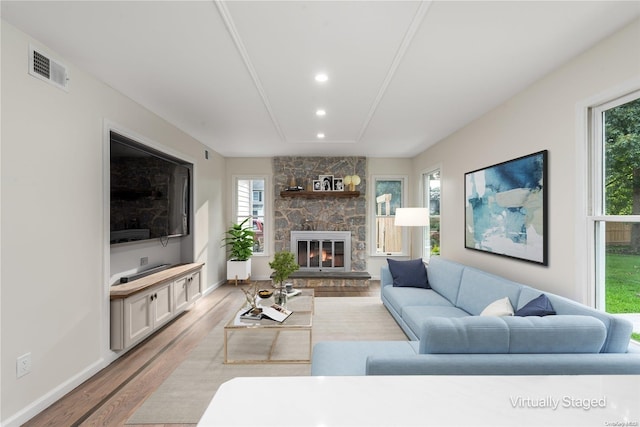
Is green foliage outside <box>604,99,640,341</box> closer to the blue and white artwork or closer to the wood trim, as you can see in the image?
the blue and white artwork

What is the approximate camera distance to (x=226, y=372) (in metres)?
2.47

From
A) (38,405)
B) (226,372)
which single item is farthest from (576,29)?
(38,405)

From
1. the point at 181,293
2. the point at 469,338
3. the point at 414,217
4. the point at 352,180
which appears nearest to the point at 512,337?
the point at 469,338

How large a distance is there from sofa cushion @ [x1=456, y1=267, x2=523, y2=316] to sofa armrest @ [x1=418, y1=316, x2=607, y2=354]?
89 centimetres

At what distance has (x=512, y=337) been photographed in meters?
1.48

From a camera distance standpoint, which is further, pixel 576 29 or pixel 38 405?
pixel 38 405

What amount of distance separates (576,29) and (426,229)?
150 inches

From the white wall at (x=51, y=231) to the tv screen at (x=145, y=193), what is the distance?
0.64 feet

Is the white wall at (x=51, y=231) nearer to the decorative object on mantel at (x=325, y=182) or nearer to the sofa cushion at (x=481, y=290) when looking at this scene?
the sofa cushion at (x=481, y=290)

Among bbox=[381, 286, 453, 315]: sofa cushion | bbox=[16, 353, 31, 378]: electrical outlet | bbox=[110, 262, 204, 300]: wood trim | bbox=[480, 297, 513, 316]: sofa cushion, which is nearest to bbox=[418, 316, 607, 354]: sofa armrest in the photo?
bbox=[480, 297, 513, 316]: sofa cushion

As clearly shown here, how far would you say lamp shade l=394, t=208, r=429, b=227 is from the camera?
13.5 feet

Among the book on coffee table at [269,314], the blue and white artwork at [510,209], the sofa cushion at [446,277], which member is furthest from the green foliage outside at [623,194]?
the book on coffee table at [269,314]

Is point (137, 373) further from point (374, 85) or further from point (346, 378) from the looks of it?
point (374, 85)

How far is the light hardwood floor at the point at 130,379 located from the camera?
77.4 inches
